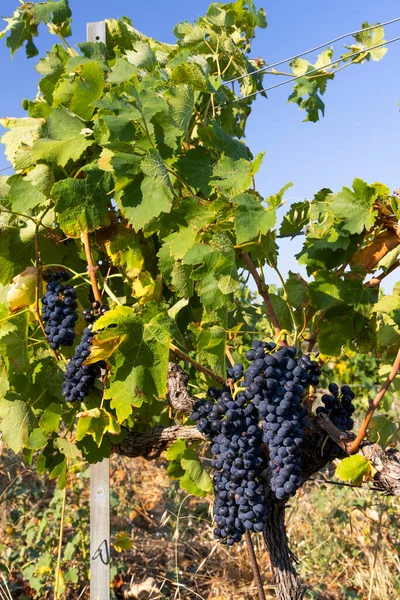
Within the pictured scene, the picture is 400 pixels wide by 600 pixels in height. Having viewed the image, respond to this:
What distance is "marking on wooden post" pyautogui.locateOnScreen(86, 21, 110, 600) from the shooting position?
2656 millimetres

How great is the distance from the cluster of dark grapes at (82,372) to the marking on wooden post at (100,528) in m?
0.85

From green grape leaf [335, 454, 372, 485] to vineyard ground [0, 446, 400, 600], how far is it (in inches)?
62.1

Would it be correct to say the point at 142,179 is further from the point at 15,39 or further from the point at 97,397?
the point at 15,39

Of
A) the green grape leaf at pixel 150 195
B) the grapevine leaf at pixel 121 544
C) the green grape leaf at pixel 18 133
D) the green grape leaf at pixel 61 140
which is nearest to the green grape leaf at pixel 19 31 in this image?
the green grape leaf at pixel 18 133

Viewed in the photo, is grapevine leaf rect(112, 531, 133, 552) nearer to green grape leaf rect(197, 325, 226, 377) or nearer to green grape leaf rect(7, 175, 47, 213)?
green grape leaf rect(197, 325, 226, 377)

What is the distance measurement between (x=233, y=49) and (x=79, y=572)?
309cm

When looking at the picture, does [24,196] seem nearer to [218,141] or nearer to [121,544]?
[218,141]

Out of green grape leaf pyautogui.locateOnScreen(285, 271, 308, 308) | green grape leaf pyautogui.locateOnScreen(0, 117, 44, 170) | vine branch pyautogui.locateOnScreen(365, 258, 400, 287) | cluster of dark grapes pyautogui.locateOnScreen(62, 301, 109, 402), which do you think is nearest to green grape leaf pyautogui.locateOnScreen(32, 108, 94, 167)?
green grape leaf pyautogui.locateOnScreen(0, 117, 44, 170)

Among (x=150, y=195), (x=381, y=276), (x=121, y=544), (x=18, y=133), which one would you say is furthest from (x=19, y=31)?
(x=121, y=544)

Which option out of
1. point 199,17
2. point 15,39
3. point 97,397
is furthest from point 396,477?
point 15,39

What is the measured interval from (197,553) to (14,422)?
2.22 meters

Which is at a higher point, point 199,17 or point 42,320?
point 199,17

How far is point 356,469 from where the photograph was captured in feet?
5.11

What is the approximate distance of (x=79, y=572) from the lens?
351cm
